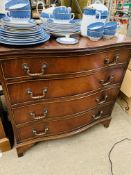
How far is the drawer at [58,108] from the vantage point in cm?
108

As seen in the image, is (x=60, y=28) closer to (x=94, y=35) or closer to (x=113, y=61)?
(x=94, y=35)

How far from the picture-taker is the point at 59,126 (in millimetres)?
1269

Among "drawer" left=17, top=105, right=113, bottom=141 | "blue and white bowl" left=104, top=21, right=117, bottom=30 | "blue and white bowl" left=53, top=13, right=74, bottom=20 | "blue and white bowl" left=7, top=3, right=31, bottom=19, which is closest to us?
"blue and white bowl" left=7, top=3, right=31, bottom=19

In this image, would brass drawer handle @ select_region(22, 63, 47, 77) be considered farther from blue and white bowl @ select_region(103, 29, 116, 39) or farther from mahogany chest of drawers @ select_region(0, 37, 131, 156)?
blue and white bowl @ select_region(103, 29, 116, 39)

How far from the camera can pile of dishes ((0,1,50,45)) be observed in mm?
813

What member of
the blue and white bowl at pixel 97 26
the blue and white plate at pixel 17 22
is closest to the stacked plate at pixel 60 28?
the blue and white bowl at pixel 97 26

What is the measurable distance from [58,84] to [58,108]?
212 mm

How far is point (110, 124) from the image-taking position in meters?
1.67

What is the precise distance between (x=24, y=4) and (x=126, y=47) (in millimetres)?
747

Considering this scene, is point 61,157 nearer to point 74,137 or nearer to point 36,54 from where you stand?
point 74,137

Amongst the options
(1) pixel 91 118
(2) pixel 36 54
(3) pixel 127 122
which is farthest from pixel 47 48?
(3) pixel 127 122

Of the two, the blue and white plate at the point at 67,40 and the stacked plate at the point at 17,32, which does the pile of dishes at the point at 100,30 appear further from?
the stacked plate at the point at 17,32

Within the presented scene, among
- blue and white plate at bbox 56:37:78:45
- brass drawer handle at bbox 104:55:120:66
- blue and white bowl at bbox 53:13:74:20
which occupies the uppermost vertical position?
blue and white bowl at bbox 53:13:74:20

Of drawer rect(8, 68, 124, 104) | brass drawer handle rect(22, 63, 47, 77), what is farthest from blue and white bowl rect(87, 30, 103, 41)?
brass drawer handle rect(22, 63, 47, 77)
